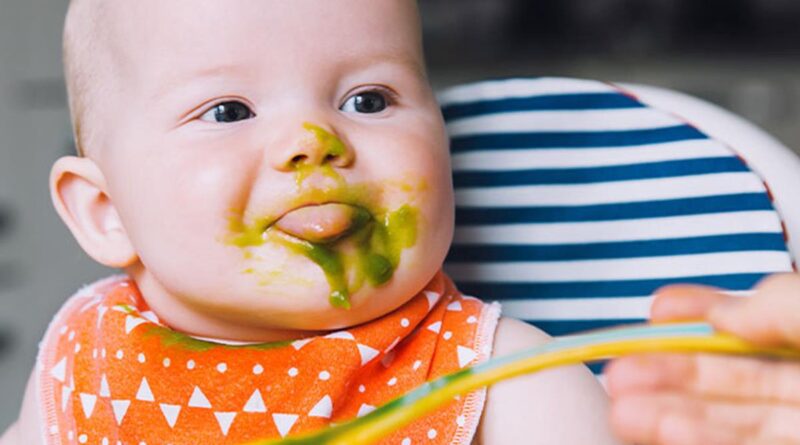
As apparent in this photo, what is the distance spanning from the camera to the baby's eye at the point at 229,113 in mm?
789

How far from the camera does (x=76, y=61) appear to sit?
0.90 m

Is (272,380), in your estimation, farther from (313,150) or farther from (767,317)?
(767,317)

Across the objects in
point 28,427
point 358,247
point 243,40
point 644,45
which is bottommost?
point 28,427

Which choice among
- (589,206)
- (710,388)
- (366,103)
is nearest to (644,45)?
(589,206)

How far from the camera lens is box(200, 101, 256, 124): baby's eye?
0.79m

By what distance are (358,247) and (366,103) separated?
0.39 ft

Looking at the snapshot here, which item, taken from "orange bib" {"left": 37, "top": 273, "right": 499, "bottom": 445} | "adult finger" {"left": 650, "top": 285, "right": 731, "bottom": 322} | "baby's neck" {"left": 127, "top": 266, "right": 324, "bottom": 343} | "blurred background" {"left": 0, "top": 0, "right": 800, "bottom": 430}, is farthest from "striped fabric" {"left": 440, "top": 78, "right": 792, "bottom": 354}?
"blurred background" {"left": 0, "top": 0, "right": 800, "bottom": 430}

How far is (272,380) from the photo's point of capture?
0.81 m

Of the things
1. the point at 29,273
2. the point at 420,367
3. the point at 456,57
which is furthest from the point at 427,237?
the point at 456,57

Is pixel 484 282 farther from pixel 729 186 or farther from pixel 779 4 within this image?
pixel 779 4

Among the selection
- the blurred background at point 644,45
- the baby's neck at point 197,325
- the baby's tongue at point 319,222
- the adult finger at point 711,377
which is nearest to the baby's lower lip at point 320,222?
the baby's tongue at point 319,222

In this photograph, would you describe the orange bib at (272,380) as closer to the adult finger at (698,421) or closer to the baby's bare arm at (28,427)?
the baby's bare arm at (28,427)

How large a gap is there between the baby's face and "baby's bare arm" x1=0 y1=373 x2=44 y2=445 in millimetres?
190

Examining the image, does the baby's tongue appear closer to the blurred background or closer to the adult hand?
the adult hand
